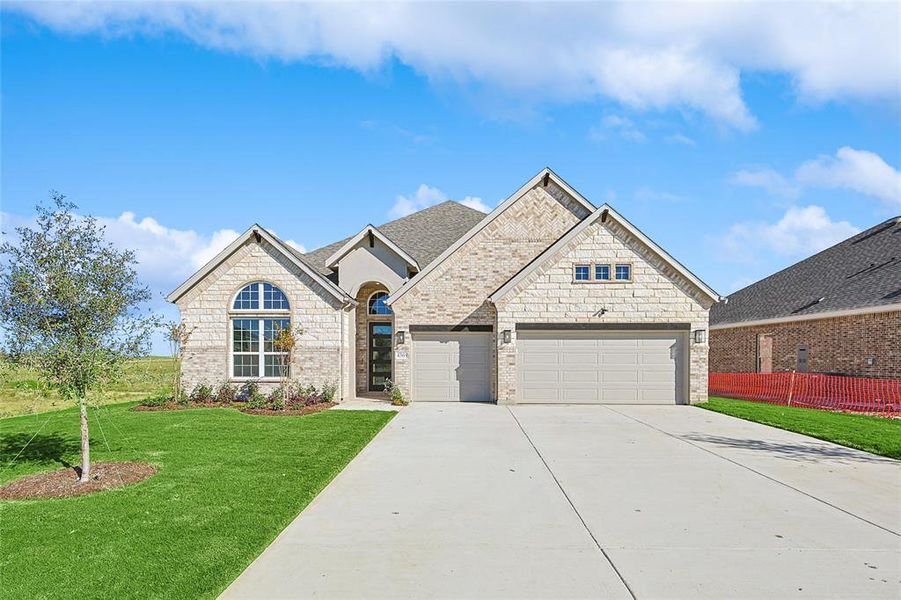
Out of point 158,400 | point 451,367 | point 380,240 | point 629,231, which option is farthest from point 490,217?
point 158,400

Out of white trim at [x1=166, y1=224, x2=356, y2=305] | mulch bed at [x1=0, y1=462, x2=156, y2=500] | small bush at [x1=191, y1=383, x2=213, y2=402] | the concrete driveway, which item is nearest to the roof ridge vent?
the concrete driveway

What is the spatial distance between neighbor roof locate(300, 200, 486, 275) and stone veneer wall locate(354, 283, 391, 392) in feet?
5.82

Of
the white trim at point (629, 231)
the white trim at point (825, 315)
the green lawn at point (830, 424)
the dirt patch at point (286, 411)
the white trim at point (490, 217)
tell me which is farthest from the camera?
the white trim at point (490, 217)

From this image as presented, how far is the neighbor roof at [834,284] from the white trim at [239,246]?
13.6m

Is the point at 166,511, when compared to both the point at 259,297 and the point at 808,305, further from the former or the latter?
the point at 808,305

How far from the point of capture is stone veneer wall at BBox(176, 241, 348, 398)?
18.4 meters

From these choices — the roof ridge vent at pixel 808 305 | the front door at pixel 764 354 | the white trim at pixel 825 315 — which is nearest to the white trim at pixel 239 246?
the white trim at pixel 825 315

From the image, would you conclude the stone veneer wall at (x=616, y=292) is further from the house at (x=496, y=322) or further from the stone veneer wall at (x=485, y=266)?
the stone veneer wall at (x=485, y=266)

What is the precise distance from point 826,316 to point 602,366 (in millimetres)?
9164

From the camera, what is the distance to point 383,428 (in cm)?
1313

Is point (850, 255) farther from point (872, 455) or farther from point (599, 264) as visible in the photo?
point (872, 455)

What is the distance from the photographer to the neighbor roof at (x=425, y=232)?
22.2 metres

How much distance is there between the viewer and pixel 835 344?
19875mm

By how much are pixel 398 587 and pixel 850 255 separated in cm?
2717
